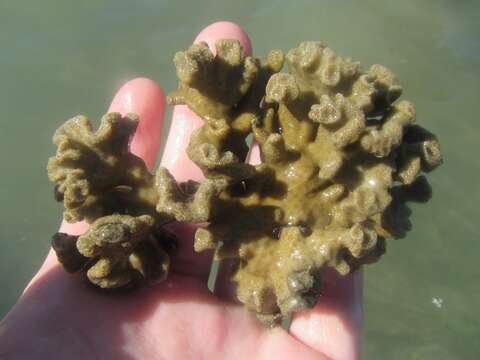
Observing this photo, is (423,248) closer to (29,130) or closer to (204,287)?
(204,287)

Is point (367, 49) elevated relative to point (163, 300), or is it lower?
elevated

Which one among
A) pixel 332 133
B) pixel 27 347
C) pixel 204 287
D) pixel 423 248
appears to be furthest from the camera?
pixel 423 248

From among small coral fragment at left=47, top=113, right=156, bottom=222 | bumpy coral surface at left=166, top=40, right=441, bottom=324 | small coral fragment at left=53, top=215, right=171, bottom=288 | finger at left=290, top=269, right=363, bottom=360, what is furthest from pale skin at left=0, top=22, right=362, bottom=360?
small coral fragment at left=47, top=113, right=156, bottom=222

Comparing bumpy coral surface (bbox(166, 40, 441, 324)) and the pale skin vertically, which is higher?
bumpy coral surface (bbox(166, 40, 441, 324))

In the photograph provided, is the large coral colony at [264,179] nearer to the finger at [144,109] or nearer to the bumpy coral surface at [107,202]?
the bumpy coral surface at [107,202]

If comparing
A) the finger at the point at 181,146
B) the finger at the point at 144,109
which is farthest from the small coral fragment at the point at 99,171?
the finger at the point at 144,109

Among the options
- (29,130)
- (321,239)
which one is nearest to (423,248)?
(321,239)

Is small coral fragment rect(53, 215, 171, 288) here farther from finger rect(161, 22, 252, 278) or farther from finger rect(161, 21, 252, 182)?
finger rect(161, 21, 252, 182)
